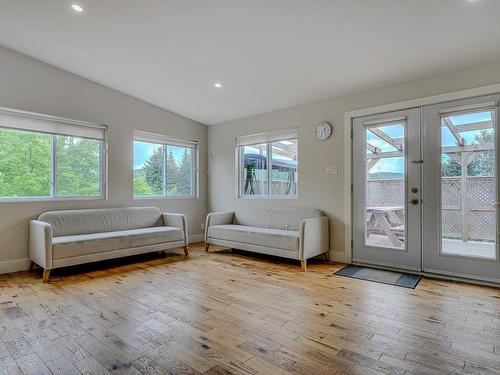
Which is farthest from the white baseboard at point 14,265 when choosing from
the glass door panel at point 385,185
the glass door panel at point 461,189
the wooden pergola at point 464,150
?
the wooden pergola at point 464,150

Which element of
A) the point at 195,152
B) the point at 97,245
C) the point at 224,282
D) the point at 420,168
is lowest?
the point at 224,282

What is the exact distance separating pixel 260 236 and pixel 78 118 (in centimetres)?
317

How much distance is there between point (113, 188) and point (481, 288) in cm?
500

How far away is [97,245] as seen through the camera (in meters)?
3.70

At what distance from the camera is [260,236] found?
4.21 metres

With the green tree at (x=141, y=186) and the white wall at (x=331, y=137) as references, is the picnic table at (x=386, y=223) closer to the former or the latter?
the white wall at (x=331, y=137)

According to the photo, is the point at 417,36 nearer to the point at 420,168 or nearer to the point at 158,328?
the point at 420,168

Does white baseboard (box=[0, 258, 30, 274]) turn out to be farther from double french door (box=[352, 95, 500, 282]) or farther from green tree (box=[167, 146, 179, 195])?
double french door (box=[352, 95, 500, 282])

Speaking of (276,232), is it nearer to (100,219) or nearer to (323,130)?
(323,130)

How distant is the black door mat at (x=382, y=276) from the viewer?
3.23m

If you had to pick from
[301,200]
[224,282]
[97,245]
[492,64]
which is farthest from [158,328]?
[492,64]

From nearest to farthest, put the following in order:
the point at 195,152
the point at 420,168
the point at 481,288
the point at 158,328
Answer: the point at 158,328 → the point at 481,288 → the point at 420,168 → the point at 195,152

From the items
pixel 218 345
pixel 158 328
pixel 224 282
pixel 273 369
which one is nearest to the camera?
pixel 273 369

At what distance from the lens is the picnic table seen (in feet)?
12.2
